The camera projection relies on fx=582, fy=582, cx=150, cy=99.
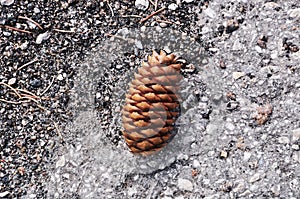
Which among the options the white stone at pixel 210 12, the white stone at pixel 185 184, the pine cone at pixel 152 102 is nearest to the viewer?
the pine cone at pixel 152 102

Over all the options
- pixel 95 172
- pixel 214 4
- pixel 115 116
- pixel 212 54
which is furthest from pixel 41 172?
pixel 214 4

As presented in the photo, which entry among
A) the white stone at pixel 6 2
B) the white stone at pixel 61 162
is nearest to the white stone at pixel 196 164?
the white stone at pixel 61 162

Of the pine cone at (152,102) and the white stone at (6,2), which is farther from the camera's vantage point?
the white stone at (6,2)

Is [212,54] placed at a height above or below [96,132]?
above

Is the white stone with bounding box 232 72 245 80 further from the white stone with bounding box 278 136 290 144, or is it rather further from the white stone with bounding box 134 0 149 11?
the white stone with bounding box 134 0 149 11

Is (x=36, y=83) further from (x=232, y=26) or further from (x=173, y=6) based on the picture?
(x=232, y=26)

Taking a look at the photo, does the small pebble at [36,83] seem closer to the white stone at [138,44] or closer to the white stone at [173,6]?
the white stone at [138,44]

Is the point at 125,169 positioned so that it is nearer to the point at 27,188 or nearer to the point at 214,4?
the point at 27,188
